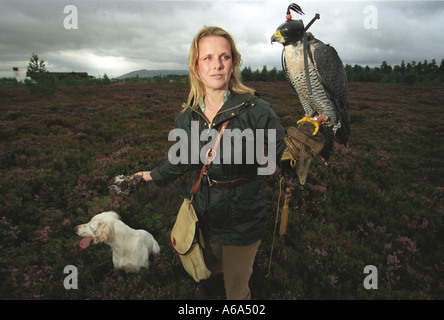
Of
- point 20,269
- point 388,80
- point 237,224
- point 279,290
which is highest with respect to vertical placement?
point 388,80

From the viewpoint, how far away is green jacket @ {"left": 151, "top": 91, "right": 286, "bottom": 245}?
1.90 metres

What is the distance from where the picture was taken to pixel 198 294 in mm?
2650

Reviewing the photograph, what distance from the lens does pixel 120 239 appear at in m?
2.69

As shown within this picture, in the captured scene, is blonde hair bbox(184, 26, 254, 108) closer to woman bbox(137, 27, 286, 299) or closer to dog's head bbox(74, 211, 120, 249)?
woman bbox(137, 27, 286, 299)

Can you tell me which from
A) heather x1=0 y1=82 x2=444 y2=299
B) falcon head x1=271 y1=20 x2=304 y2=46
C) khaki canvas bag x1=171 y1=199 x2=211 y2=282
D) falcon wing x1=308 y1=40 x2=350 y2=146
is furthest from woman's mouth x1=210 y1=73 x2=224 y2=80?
heather x1=0 y1=82 x2=444 y2=299

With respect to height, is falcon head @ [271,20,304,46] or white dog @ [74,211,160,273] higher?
falcon head @ [271,20,304,46]

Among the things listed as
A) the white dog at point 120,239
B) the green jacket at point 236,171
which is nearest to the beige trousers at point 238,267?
the green jacket at point 236,171

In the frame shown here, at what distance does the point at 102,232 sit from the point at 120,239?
26 centimetres

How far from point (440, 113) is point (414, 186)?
13059mm

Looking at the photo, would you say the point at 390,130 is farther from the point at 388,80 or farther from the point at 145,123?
the point at 388,80

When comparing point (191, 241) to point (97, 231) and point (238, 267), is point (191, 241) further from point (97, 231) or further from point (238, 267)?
point (97, 231)

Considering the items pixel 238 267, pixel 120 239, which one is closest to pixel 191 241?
pixel 238 267

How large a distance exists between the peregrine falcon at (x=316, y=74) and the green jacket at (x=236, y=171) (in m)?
0.39

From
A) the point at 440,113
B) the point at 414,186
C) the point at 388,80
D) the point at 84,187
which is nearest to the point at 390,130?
the point at 414,186
